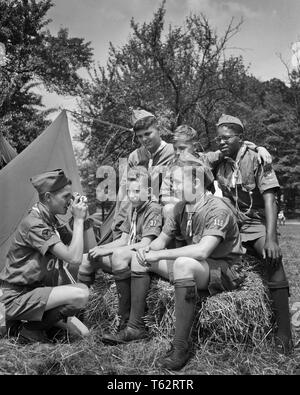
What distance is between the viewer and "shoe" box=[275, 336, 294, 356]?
2.96m

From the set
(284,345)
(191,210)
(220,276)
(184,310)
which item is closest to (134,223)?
(191,210)

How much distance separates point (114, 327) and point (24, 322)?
674 mm

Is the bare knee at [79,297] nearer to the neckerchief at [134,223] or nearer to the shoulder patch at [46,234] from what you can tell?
the shoulder patch at [46,234]

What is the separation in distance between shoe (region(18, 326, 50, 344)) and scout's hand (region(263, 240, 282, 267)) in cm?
171

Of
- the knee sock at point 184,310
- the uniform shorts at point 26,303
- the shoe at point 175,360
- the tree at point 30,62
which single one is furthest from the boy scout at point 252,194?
the tree at point 30,62

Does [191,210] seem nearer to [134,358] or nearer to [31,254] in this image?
[134,358]

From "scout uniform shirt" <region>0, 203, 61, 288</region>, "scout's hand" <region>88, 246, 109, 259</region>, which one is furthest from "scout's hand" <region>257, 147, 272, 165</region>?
"scout uniform shirt" <region>0, 203, 61, 288</region>

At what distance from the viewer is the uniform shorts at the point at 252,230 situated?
3.36 meters

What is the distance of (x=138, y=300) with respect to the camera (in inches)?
124

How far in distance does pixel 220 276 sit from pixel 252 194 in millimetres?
804

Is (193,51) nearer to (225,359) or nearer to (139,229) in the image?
(139,229)

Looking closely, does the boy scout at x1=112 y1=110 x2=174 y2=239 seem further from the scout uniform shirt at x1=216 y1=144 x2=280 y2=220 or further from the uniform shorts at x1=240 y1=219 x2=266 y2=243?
the uniform shorts at x1=240 y1=219 x2=266 y2=243

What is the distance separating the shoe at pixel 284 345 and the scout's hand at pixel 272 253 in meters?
0.51
